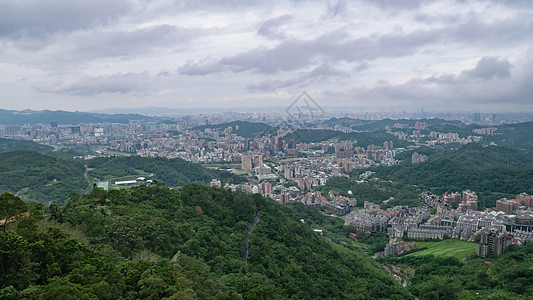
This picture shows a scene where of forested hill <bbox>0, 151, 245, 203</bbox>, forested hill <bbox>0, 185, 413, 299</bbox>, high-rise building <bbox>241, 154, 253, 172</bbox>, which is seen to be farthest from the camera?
high-rise building <bbox>241, 154, 253, 172</bbox>

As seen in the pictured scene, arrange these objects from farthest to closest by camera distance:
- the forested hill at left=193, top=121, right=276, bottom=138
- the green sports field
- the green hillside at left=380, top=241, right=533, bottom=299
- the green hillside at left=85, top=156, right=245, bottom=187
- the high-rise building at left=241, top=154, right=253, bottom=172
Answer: the forested hill at left=193, top=121, right=276, bottom=138, the high-rise building at left=241, top=154, right=253, bottom=172, the green hillside at left=85, top=156, right=245, bottom=187, the green sports field, the green hillside at left=380, top=241, right=533, bottom=299

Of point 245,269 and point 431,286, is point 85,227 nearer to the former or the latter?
point 245,269

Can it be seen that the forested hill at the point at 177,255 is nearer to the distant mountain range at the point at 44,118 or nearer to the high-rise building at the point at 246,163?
the high-rise building at the point at 246,163

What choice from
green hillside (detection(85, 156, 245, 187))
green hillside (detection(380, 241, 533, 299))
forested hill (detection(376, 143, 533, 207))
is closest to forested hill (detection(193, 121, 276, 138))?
green hillside (detection(85, 156, 245, 187))

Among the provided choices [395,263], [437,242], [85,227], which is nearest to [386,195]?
[437,242]

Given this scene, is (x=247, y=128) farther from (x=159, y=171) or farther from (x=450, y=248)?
(x=450, y=248)

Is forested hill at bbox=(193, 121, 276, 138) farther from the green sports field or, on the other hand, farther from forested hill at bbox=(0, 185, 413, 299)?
forested hill at bbox=(0, 185, 413, 299)
